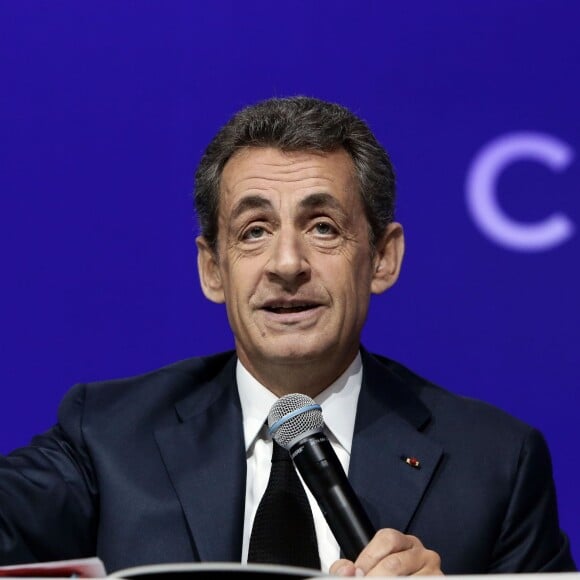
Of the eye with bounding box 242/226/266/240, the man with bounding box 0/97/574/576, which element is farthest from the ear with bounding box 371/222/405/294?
the eye with bounding box 242/226/266/240

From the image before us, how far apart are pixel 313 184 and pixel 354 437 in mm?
460

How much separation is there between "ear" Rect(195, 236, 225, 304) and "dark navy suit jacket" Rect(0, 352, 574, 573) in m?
0.17

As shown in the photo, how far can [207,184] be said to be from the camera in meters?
2.12

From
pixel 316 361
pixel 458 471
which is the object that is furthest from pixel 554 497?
pixel 316 361

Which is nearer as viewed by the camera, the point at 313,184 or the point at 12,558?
the point at 12,558

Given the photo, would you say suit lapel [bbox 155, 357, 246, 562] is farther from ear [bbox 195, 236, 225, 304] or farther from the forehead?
the forehead

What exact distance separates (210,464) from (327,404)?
25cm

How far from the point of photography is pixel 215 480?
6.17 ft

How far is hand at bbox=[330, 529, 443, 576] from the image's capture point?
1239 millimetres

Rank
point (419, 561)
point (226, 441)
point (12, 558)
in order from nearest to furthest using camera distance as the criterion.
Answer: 1. point (419, 561)
2. point (12, 558)
3. point (226, 441)

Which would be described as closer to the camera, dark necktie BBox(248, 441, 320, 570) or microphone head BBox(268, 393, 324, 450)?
microphone head BBox(268, 393, 324, 450)

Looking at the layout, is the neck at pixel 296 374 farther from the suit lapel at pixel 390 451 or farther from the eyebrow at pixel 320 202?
the eyebrow at pixel 320 202

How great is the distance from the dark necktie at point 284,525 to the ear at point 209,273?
0.40 metres

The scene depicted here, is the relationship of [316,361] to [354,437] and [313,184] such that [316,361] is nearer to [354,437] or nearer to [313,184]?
[354,437]
